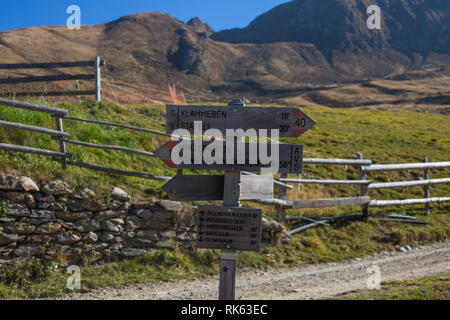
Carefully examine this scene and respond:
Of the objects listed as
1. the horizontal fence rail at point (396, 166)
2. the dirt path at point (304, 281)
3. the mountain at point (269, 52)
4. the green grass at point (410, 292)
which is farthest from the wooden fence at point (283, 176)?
the mountain at point (269, 52)

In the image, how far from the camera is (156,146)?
31.8 ft

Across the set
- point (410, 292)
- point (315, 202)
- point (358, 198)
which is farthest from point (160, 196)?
point (358, 198)

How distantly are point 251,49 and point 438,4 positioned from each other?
84145 millimetres

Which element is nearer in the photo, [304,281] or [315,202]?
[304,281]

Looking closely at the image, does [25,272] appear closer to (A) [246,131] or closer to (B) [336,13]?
(A) [246,131]

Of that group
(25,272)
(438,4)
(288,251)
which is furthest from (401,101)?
(438,4)

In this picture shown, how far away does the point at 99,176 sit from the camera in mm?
7145

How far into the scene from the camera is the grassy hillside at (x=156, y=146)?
6.88m

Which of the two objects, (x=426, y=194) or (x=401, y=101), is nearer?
(x=426, y=194)

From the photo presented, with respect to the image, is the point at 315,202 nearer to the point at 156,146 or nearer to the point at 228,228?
the point at 156,146

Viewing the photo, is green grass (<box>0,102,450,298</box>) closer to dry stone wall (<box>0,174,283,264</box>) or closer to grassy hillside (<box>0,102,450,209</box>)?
grassy hillside (<box>0,102,450,209</box>)

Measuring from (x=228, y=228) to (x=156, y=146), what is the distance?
20.5 feet

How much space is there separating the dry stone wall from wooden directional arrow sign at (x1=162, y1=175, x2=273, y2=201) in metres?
→ 3.09
